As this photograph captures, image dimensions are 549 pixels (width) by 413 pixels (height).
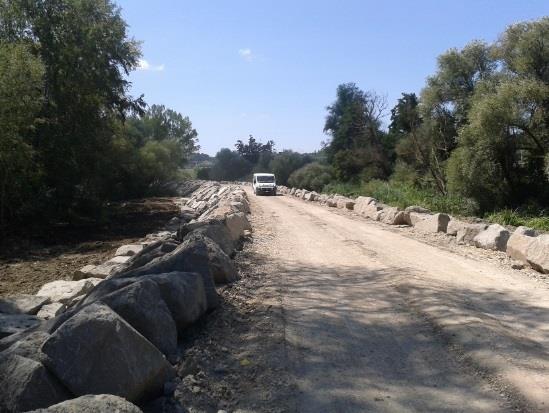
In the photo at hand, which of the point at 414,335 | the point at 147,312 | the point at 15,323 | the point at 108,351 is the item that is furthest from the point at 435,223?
the point at 108,351

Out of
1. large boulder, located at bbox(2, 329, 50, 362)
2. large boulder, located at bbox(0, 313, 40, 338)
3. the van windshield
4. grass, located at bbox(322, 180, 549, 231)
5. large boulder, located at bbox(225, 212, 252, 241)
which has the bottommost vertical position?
large boulder, located at bbox(0, 313, 40, 338)

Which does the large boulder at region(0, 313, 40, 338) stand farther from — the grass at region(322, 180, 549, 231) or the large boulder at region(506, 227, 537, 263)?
the grass at region(322, 180, 549, 231)

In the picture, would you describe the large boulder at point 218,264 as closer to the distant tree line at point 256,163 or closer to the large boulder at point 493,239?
the large boulder at point 493,239

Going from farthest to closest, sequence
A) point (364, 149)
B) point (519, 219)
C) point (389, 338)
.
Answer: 1. point (364, 149)
2. point (519, 219)
3. point (389, 338)

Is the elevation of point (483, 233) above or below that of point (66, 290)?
above

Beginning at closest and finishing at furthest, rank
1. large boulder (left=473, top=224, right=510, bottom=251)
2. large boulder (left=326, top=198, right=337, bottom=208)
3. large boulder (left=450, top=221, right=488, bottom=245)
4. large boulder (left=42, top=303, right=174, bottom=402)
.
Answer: large boulder (left=42, top=303, right=174, bottom=402) < large boulder (left=473, top=224, right=510, bottom=251) < large boulder (left=450, top=221, right=488, bottom=245) < large boulder (left=326, top=198, right=337, bottom=208)

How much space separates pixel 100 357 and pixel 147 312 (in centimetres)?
103

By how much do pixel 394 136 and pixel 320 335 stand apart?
132 ft

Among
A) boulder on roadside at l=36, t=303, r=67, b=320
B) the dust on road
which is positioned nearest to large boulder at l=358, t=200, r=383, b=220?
the dust on road

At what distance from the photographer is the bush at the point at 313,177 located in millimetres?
53609

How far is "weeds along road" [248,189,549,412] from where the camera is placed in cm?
449

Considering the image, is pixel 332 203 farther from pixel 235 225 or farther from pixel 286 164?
pixel 286 164

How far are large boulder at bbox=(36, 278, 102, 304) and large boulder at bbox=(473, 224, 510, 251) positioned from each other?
8.34 meters

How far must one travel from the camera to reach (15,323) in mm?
7324
